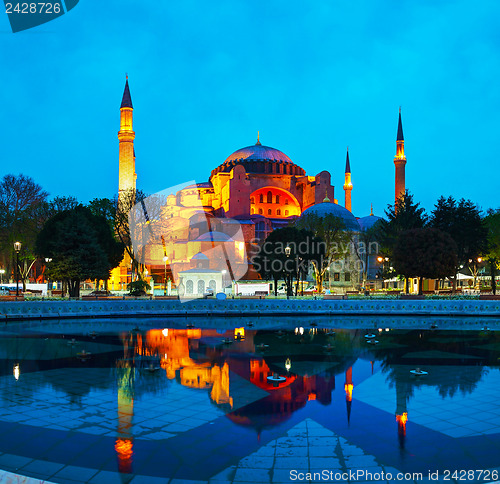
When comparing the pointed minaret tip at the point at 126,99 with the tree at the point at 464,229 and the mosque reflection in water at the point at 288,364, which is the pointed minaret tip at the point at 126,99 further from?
the mosque reflection in water at the point at 288,364

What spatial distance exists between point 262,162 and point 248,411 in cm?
6690

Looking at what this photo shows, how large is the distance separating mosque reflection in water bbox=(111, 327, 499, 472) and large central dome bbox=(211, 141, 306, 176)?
2185 inches

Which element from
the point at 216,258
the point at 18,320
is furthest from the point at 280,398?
the point at 216,258

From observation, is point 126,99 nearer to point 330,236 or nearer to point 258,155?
point 258,155

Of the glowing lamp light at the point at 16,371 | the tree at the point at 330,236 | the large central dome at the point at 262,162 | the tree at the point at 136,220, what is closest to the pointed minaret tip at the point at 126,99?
the large central dome at the point at 262,162

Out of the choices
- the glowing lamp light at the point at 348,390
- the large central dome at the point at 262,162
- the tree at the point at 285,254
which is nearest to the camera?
the glowing lamp light at the point at 348,390

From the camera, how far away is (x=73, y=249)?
102 ft

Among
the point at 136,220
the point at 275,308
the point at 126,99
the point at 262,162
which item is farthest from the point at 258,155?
the point at 275,308

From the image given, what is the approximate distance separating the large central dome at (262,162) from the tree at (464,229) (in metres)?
35.6

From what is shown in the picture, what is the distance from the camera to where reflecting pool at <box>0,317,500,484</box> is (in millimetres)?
5930

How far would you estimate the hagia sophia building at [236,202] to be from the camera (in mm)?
55969

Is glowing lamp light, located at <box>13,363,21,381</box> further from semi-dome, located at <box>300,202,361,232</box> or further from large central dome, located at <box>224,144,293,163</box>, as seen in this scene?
large central dome, located at <box>224,144,293,163</box>

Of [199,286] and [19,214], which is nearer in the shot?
[199,286]

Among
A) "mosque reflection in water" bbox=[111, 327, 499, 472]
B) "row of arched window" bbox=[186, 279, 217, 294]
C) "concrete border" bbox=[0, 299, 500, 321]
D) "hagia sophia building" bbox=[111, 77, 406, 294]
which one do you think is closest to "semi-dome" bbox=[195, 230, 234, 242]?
"hagia sophia building" bbox=[111, 77, 406, 294]
